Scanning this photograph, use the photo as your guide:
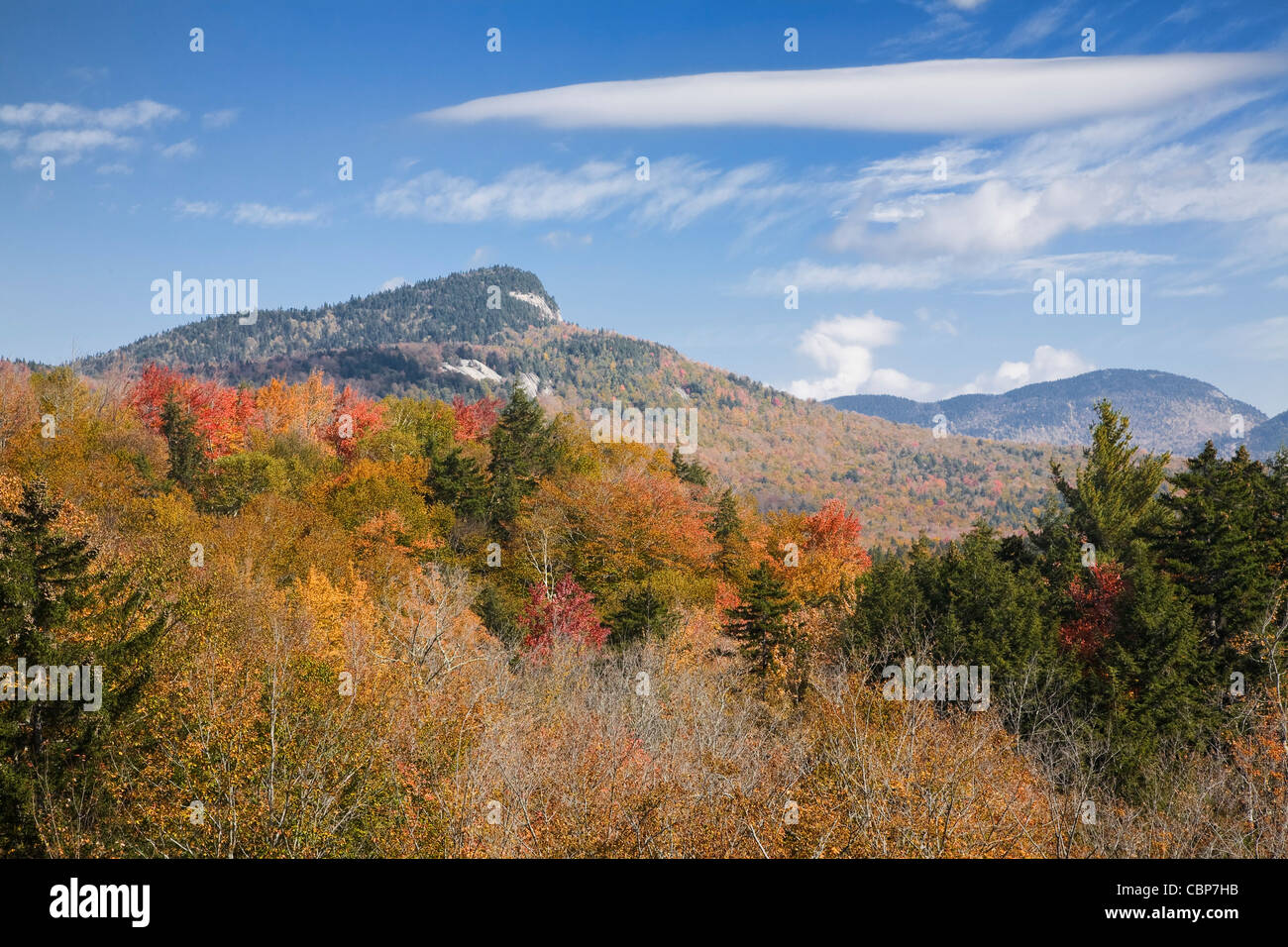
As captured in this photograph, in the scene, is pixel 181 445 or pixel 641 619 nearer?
pixel 641 619

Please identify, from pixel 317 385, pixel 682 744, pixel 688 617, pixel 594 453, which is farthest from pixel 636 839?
pixel 317 385

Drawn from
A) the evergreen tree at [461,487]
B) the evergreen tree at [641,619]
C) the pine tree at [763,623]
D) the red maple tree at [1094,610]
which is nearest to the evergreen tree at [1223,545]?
the red maple tree at [1094,610]

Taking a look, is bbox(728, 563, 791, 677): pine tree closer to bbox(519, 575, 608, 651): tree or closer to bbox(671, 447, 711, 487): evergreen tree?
bbox(519, 575, 608, 651): tree

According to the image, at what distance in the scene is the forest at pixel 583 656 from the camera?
682 inches

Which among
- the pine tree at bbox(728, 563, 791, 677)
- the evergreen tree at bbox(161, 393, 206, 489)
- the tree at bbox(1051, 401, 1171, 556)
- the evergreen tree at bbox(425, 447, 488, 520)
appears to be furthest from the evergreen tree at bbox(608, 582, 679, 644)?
the evergreen tree at bbox(161, 393, 206, 489)

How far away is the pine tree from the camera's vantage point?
37.7m

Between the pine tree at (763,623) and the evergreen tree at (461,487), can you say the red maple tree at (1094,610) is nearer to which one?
the pine tree at (763,623)

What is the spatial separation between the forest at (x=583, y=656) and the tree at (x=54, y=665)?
0.31 ft

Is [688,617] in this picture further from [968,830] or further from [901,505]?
[901,505]

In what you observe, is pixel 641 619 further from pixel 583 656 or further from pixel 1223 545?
pixel 1223 545

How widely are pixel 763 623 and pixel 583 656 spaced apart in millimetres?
8333

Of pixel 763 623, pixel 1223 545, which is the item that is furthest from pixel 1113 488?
pixel 763 623

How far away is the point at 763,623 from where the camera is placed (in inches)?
1483

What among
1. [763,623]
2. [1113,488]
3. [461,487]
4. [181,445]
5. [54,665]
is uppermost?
[181,445]
